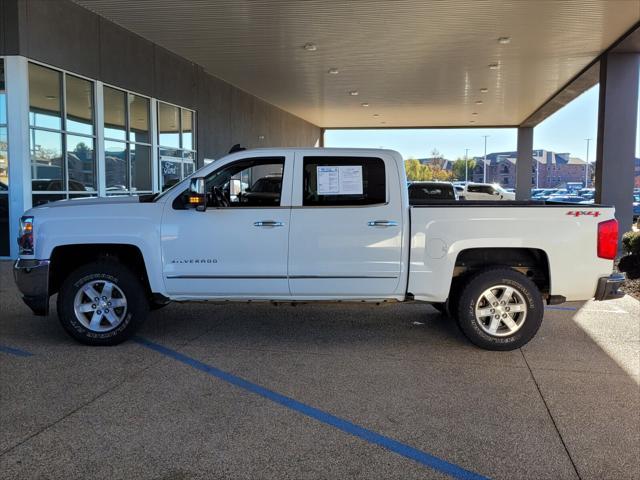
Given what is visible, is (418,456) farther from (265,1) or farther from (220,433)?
(265,1)

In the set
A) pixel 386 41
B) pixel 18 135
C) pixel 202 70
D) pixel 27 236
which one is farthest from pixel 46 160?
pixel 386 41

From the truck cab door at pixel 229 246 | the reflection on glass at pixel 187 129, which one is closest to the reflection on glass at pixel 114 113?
the reflection on glass at pixel 187 129

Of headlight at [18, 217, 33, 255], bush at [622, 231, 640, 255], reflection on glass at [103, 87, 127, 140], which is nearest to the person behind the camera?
headlight at [18, 217, 33, 255]

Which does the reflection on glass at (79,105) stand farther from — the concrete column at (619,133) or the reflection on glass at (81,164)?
the concrete column at (619,133)

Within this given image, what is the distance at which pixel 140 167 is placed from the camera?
16.6m

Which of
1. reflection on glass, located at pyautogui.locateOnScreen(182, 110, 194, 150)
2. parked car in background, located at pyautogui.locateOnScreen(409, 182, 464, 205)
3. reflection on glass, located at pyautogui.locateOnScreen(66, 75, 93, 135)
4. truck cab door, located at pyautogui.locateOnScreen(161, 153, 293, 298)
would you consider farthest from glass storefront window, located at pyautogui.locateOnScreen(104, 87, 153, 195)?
truck cab door, located at pyautogui.locateOnScreen(161, 153, 293, 298)

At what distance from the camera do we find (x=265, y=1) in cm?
1252

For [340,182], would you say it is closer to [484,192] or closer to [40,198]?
[40,198]

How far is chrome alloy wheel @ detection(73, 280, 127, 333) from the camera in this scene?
6102 mm

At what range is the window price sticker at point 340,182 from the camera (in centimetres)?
609

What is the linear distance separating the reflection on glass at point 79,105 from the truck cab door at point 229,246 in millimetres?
8554

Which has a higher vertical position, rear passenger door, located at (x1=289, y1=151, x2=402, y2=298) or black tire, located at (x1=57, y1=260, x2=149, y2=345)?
rear passenger door, located at (x1=289, y1=151, x2=402, y2=298)

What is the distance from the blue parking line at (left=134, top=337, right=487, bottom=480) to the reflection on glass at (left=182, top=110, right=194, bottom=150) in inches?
557

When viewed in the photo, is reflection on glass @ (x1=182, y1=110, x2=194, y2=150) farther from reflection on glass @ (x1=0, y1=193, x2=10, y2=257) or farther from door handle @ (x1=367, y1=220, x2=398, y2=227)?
door handle @ (x1=367, y1=220, x2=398, y2=227)
